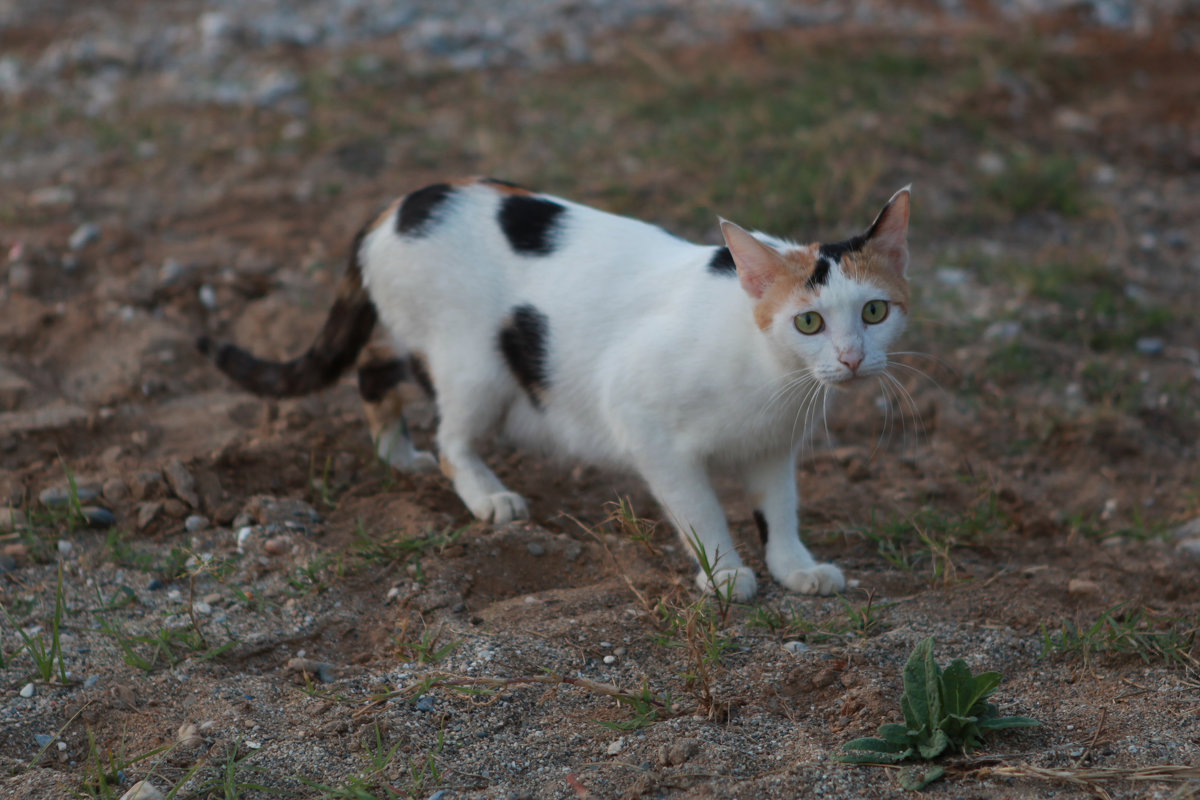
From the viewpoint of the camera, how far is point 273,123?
245 inches

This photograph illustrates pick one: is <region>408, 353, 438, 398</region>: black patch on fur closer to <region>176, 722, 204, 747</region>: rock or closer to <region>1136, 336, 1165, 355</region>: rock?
<region>176, 722, 204, 747</region>: rock

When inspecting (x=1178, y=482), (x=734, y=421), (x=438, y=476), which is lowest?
(x=438, y=476)

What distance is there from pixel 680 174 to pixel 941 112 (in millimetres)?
1578

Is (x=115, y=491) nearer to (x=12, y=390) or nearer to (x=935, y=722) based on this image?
(x=12, y=390)

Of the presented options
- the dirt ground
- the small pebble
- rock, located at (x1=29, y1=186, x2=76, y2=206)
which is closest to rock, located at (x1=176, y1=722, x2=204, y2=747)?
the dirt ground

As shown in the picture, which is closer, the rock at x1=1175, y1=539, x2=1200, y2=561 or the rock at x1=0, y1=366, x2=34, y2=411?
the rock at x1=1175, y1=539, x2=1200, y2=561

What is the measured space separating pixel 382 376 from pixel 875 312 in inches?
63.2

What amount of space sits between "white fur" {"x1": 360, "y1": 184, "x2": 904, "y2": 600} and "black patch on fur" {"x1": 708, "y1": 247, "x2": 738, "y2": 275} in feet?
0.10

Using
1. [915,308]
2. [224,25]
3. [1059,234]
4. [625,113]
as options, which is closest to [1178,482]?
[915,308]

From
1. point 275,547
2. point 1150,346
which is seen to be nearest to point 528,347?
point 275,547

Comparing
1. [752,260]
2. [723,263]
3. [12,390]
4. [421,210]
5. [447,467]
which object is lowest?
[12,390]

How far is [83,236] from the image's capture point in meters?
4.88

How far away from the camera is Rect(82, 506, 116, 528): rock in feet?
10.5

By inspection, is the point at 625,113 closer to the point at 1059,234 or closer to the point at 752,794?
the point at 1059,234
